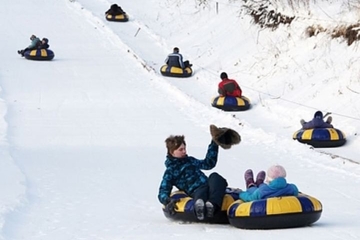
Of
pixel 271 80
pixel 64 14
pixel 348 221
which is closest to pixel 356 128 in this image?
pixel 271 80

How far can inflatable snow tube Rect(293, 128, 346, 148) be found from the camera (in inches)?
567

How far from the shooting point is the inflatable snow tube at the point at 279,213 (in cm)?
819

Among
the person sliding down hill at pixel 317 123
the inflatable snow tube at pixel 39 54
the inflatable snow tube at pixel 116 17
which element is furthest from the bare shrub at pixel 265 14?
the person sliding down hill at pixel 317 123

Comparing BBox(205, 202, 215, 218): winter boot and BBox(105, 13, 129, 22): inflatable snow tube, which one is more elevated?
BBox(105, 13, 129, 22): inflatable snow tube

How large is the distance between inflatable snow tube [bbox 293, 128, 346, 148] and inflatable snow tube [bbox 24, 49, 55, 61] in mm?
11687

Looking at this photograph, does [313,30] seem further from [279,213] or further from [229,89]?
[279,213]

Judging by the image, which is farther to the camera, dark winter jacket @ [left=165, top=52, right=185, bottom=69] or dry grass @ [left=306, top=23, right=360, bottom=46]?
dark winter jacket @ [left=165, top=52, right=185, bottom=69]

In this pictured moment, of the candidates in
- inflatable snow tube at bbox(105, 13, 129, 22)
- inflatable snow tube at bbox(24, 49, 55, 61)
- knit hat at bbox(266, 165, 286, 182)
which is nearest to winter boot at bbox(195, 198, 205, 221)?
knit hat at bbox(266, 165, 286, 182)

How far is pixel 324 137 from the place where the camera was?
14430mm

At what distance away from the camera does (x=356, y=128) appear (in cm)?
1512

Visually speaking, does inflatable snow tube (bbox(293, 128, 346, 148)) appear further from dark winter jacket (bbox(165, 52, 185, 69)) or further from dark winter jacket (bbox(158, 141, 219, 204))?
dark winter jacket (bbox(165, 52, 185, 69))

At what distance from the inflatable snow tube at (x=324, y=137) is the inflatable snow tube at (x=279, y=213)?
243 inches

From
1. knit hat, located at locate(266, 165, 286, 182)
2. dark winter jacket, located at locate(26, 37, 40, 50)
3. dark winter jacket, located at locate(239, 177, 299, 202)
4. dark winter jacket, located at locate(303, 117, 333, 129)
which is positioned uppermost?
dark winter jacket, located at locate(26, 37, 40, 50)

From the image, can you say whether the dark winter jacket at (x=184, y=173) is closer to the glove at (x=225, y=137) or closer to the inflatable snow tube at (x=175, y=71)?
the glove at (x=225, y=137)
